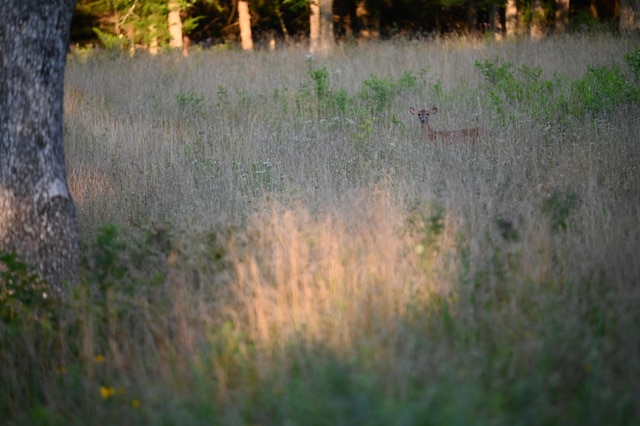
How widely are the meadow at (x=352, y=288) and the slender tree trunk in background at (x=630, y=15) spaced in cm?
866

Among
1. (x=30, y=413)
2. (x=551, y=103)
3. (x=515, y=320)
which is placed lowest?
(x=30, y=413)

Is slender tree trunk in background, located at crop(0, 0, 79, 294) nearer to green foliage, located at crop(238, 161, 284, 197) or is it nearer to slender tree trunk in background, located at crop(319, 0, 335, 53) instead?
green foliage, located at crop(238, 161, 284, 197)

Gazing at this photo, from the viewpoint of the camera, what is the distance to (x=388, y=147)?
8.60 meters

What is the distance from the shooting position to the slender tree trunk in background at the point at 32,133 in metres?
5.07

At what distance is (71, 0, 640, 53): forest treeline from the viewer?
19.7 metres

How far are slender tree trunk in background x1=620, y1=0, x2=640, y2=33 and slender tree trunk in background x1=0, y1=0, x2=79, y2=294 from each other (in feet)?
47.9

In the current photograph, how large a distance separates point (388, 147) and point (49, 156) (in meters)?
4.46

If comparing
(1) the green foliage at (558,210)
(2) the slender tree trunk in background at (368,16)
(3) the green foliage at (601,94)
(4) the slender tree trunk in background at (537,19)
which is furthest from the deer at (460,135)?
(2) the slender tree trunk in background at (368,16)

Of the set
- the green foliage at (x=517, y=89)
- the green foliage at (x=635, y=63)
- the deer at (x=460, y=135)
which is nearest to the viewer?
the deer at (x=460, y=135)

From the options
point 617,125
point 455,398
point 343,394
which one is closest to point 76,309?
point 343,394

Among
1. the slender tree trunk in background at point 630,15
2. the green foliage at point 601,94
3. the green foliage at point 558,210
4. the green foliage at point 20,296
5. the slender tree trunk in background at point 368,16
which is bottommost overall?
the green foliage at point 20,296

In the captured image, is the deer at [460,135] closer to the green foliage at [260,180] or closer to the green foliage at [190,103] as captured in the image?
the green foliage at [260,180]

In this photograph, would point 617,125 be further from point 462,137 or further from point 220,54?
point 220,54

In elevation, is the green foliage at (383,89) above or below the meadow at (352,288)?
above
